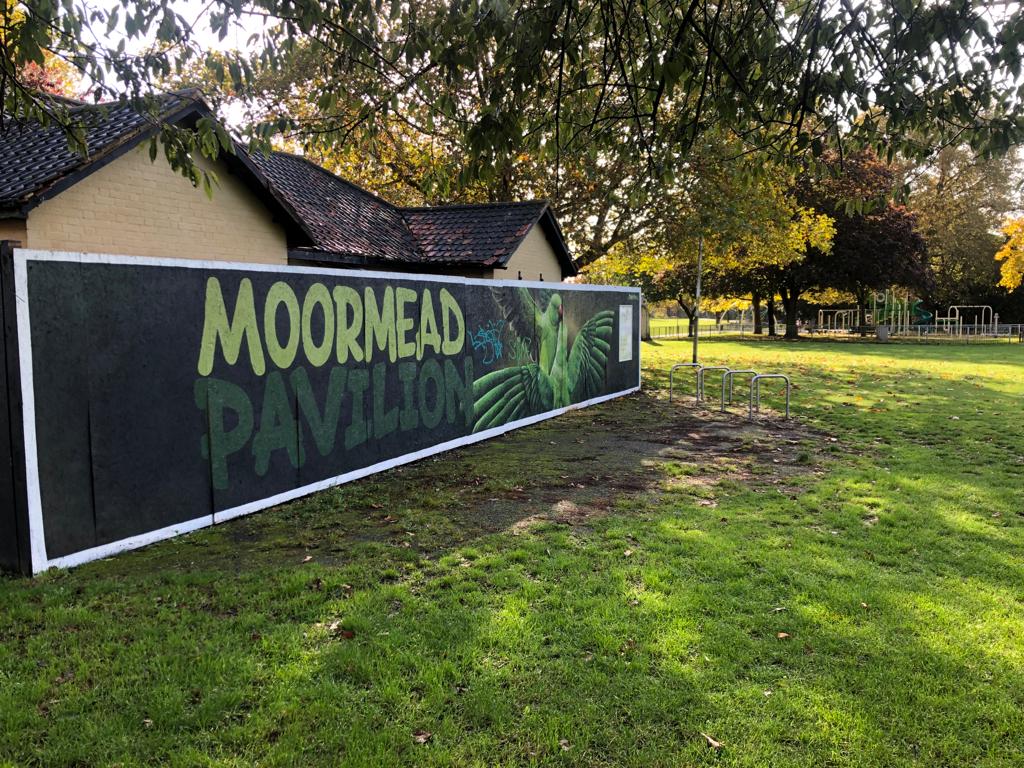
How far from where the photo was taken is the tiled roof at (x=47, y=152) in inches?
367

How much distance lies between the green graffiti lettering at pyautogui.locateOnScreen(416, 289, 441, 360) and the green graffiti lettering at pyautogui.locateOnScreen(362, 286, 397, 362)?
0.53 metres

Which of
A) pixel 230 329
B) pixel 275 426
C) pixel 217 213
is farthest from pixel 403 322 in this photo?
pixel 217 213

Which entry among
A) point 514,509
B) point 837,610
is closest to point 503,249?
point 514,509

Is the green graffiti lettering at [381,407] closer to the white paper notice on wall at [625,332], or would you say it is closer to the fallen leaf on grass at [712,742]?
the fallen leaf on grass at [712,742]

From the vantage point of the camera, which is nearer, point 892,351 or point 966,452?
point 966,452

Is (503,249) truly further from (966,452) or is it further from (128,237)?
(966,452)

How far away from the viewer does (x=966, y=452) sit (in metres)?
9.91

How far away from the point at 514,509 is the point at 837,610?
3286 mm

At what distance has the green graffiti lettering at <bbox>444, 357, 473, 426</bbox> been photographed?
9961 mm

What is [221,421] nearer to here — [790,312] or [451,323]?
[451,323]

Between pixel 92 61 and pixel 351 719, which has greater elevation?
pixel 92 61

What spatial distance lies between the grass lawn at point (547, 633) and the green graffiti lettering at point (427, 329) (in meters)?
1.91

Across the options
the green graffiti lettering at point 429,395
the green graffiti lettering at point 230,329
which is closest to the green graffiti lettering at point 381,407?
the green graffiti lettering at point 429,395

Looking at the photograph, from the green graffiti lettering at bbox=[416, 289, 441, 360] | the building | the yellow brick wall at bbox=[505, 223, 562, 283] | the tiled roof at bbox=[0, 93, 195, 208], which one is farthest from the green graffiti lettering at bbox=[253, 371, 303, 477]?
the yellow brick wall at bbox=[505, 223, 562, 283]
